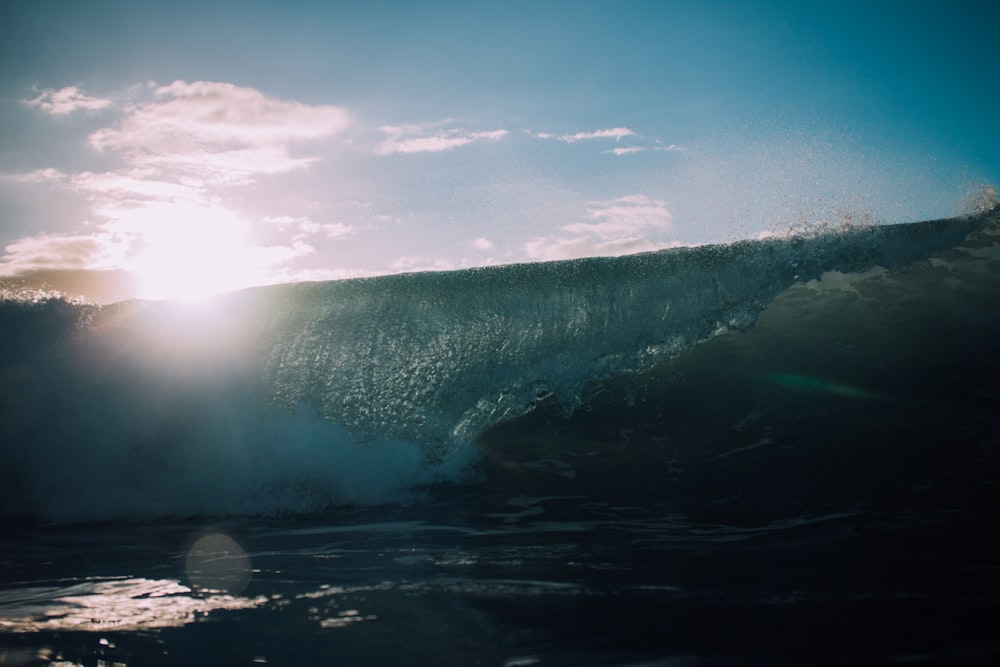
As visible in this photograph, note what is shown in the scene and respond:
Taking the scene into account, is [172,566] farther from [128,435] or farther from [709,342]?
[709,342]

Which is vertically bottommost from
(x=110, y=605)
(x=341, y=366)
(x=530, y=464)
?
(x=530, y=464)

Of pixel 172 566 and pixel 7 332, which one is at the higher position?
pixel 7 332

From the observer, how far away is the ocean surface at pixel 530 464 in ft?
7.47

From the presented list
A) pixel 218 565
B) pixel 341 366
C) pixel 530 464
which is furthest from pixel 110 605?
pixel 341 366

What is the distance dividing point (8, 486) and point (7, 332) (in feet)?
7.07

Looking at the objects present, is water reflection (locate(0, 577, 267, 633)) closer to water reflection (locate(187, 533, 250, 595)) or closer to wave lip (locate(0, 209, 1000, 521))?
water reflection (locate(187, 533, 250, 595))

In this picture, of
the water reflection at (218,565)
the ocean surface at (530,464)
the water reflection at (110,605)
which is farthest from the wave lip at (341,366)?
the water reflection at (110,605)

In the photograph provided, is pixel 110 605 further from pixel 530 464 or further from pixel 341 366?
pixel 341 366

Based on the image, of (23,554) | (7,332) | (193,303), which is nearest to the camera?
(23,554)

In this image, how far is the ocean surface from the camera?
2277 mm

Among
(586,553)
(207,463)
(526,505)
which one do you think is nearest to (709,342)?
(526,505)

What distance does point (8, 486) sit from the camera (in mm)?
5887

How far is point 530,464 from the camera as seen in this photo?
5.96 m

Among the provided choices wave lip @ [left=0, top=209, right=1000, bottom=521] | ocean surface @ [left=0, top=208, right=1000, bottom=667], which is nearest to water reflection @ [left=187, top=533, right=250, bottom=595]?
ocean surface @ [left=0, top=208, right=1000, bottom=667]
